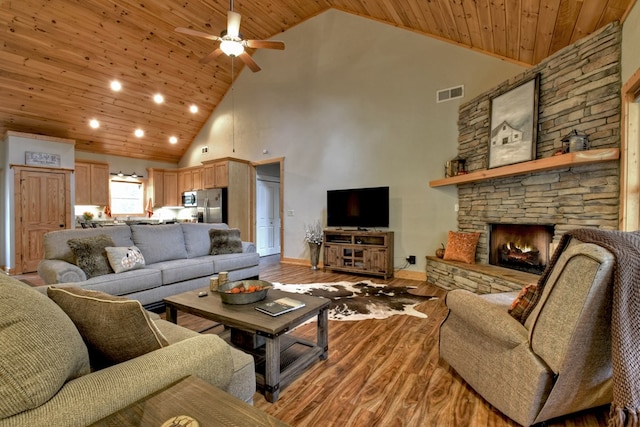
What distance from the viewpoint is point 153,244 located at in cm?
375

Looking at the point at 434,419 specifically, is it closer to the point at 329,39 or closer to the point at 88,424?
the point at 88,424

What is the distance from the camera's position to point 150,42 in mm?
5344

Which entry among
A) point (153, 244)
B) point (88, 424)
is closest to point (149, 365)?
point (88, 424)

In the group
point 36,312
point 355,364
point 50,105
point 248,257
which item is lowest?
point 355,364

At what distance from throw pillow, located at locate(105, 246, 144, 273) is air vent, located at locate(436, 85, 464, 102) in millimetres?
4861

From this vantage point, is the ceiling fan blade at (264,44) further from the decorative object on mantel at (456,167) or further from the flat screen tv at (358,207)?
the decorative object on mantel at (456,167)

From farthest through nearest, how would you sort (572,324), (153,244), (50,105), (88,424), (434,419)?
(50,105), (153,244), (434,419), (572,324), (88,424)

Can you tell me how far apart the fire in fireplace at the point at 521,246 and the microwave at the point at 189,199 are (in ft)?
21.5

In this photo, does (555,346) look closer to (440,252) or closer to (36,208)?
(440,252)

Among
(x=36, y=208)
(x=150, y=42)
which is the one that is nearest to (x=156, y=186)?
(x=36, y=208)

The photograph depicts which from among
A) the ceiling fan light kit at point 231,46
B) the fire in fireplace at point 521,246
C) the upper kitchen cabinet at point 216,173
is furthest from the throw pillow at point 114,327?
the upper kitchen cabinet at point 216,173

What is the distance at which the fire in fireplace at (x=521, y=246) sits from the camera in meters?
3.39

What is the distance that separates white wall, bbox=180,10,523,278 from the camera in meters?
4.63

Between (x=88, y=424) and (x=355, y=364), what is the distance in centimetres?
179
